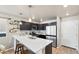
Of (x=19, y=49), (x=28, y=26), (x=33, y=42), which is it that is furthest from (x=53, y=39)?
(x=19, y=49)

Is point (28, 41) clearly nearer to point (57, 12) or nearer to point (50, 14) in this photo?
point (50, 14)

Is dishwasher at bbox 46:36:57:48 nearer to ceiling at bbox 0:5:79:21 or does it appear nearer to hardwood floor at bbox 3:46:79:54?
hardwood floor at bbox 3:46:79:54

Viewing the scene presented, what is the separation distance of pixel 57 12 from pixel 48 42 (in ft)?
1.97

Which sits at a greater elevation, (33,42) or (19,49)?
(33,42)

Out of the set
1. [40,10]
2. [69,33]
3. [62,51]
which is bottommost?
[62,51]

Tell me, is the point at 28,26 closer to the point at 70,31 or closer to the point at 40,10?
the point at 40,10

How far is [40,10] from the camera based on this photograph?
151cm

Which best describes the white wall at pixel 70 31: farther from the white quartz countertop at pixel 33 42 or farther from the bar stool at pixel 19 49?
the bar stool at pixel 19 49

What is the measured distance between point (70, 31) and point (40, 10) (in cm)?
71

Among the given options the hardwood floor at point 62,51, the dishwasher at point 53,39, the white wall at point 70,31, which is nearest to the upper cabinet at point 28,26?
the dishwasher at point 53,39

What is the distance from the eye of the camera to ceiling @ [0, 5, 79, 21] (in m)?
1.44

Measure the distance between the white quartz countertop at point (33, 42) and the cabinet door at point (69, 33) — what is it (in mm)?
319

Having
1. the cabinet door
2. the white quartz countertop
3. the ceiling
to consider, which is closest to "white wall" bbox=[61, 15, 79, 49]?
the cabinet door

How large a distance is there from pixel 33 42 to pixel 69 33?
0.72 metres
